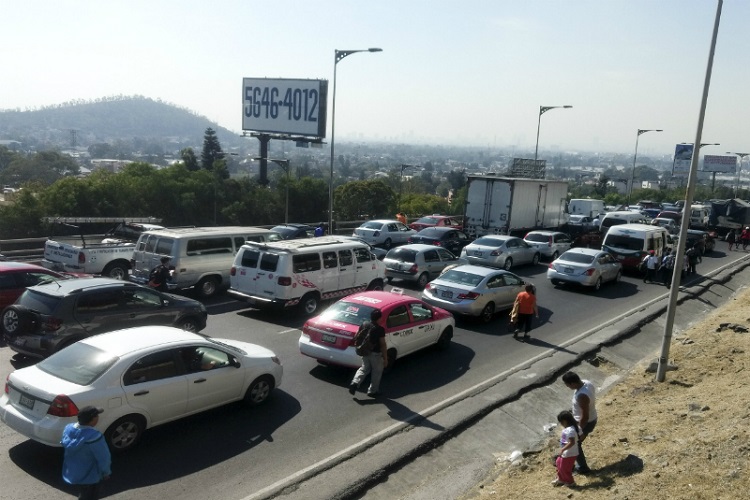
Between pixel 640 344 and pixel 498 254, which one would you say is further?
pixel 498 254

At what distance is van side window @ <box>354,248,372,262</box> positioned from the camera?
17438 mm

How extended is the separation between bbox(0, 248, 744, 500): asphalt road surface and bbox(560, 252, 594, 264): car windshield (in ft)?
21.7

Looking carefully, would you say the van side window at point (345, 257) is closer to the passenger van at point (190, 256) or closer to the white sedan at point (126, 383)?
the passenger van at point (190, 256)

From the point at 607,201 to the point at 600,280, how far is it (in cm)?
6422

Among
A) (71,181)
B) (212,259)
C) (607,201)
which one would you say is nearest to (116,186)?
(71,181)

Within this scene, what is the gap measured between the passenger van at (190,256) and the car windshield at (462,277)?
6111 millimetres

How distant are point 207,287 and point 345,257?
12.9 feet

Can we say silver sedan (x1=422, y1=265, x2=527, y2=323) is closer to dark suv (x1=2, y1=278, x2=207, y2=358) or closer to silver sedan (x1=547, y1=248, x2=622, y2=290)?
silver sedan (x1=547, y1=248, x2=622, y2=290)

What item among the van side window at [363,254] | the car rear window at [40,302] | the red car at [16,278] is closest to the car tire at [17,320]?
the car rear window at [40,302]

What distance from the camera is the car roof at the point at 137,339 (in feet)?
27.3

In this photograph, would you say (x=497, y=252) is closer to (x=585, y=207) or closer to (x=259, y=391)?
(x=259, y=391)

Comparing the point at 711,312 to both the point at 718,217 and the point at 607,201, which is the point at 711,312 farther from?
the point at 607,201

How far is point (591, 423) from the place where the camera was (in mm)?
8266

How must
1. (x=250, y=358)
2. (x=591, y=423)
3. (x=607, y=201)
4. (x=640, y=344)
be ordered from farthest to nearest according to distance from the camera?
(x=607, y=201), (x=640, y=344), (x=250, y=358), (x=591, y=423)
